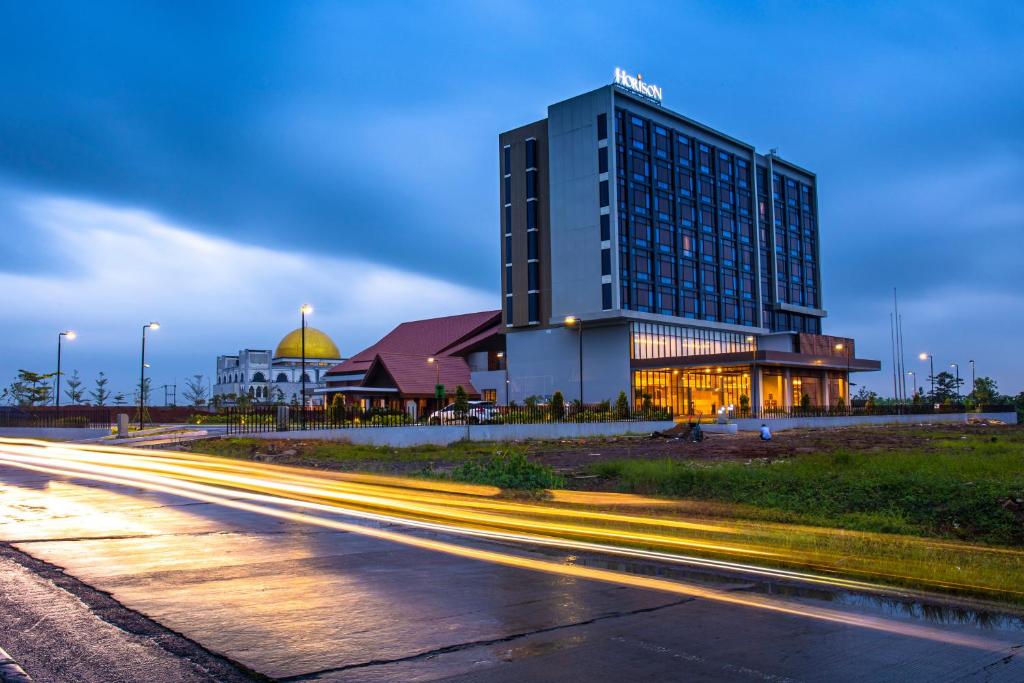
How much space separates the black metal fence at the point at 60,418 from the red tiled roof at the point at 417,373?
27463mm

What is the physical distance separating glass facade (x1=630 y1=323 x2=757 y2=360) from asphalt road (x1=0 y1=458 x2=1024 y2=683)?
67.6 meters

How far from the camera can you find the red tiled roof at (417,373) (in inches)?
2950

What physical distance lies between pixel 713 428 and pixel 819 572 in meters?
47.2

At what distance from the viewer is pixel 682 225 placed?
274ft

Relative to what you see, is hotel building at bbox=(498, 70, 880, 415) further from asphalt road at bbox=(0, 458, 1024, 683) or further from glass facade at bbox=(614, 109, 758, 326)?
asphalt road at bbox=(0, 458, 1024, 683)

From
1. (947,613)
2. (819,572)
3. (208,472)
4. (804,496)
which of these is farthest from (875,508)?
(208,472)

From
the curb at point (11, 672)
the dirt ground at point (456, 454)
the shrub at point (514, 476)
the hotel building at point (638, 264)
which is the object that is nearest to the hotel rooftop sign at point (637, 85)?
the hotel building at point (638, 264)

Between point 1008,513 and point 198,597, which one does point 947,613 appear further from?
point 198,597

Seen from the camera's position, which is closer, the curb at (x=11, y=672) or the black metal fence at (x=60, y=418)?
the curb at (x=11, y=672)

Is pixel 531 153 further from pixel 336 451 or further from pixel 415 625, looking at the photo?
pixel 415 625

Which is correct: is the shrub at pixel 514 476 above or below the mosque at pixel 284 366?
below

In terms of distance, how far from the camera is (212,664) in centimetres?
547

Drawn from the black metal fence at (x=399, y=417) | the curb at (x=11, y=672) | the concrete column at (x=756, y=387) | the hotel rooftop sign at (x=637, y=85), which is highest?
the hotel rooftop sign at (x=637, y=85)

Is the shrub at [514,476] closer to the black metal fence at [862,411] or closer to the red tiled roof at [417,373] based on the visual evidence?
the black metal fence at [862,411]
